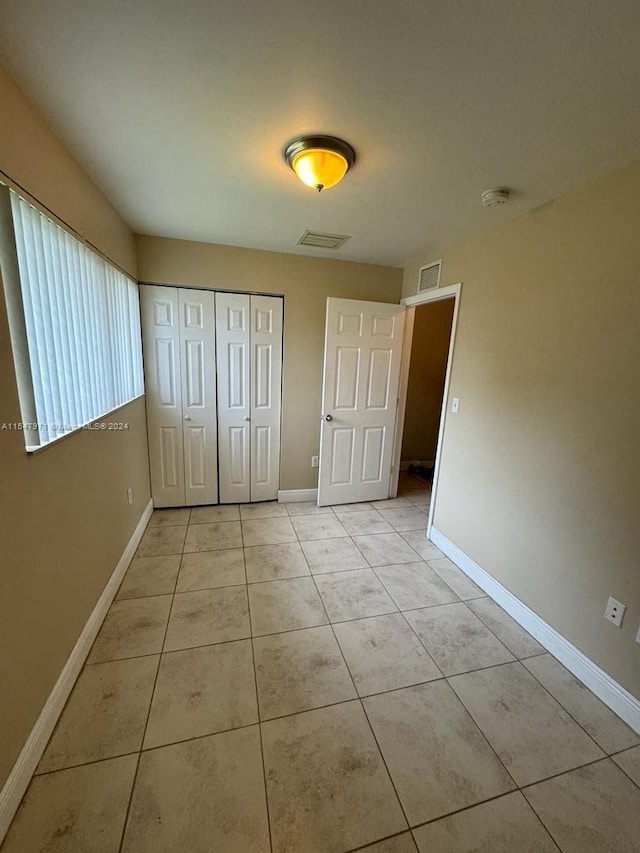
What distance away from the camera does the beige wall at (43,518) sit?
1074 millimetres

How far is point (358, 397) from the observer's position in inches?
128

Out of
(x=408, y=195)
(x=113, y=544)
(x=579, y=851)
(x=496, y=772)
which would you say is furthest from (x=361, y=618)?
(x=408, y=195)

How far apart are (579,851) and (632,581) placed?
942 millimetres

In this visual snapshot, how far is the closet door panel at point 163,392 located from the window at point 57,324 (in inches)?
23.1

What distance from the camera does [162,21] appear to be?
3.00ft

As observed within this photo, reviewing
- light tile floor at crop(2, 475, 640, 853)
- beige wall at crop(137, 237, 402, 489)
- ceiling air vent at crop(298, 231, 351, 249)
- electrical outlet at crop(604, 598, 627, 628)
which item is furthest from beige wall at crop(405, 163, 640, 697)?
beige wall at crop(137, 237, 402, 489)

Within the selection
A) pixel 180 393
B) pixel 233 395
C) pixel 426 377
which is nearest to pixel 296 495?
pixel 233 395

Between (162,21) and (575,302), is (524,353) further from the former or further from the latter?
(162,21)

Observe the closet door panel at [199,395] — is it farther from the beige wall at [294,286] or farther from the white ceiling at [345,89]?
the white ceiling at [345,89]

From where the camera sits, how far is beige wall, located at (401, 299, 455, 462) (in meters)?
4.42

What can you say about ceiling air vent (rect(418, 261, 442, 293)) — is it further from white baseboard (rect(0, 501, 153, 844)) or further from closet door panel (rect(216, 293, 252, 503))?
white baseboard (rect(0, 501, 153, 844))

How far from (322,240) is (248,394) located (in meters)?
1.43

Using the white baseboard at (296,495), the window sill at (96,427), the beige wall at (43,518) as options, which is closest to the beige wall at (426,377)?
the white baseboard at (296,495)

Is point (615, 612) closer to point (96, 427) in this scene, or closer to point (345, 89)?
point (345, 89)
